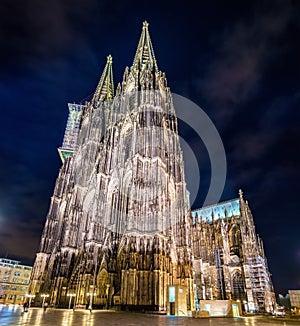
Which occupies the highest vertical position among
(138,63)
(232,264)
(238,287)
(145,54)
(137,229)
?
(145,54)

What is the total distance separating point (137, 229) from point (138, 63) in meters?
31.3

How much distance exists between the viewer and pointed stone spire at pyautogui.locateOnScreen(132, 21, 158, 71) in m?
41.2

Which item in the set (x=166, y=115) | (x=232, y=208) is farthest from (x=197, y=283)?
Result: (x=166, y=115)

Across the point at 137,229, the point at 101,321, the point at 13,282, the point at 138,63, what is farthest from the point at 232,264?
the point at 13,282

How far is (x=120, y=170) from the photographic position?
3105 centimetres

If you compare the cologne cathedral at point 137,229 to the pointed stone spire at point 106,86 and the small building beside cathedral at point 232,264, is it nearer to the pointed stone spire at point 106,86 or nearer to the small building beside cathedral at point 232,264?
the small building beside cathedral at point 232,264

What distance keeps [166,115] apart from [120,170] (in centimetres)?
1272

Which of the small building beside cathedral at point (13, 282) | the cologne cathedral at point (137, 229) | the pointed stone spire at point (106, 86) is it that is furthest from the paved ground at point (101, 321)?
the small building beside cathedral at point (13, 282)

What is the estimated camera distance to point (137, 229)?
883 inches

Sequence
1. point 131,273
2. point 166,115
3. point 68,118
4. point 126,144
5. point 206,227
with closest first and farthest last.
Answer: point 131,273 → point 126,144 → point 166,115 → point 206,227 → point 68,118

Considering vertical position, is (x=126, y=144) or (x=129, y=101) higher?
(x=129, y=101)

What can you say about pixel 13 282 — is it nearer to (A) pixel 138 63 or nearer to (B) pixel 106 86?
(B) pixel 106 86

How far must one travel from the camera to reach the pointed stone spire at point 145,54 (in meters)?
41.2

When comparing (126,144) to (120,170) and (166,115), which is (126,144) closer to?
(120,170)
